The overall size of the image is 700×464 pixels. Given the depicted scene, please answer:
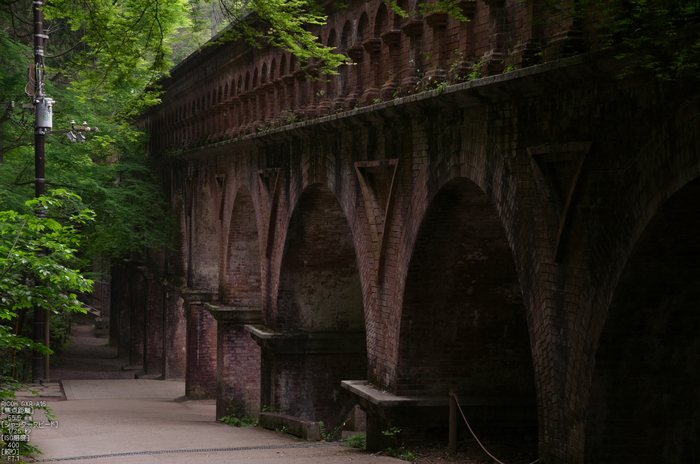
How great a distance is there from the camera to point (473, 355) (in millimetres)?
10562

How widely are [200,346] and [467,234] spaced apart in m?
13.5

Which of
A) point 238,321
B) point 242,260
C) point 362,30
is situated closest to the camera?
point 362,30

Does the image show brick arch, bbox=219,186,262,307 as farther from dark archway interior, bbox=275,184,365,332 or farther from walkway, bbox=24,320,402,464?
Result: dark archway interior, bbox=275,184,365,332

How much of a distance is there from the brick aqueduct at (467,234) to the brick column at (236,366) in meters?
0.05

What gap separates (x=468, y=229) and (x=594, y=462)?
11.5 ft

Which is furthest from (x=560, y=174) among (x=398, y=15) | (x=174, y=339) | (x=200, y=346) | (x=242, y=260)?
(x=174, y=339)

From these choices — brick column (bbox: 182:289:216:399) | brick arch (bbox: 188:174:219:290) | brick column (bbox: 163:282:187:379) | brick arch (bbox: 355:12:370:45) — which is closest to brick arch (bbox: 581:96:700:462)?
brick arch (bbox: 355:12:370:45)

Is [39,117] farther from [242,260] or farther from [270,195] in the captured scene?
[242,260]

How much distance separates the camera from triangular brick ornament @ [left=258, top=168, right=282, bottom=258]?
1577 cm

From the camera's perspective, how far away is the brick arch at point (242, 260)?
19.3 meters

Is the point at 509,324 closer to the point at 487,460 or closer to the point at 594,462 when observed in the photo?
the point at 487,460

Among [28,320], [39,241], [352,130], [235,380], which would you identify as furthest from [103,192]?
[39,241]

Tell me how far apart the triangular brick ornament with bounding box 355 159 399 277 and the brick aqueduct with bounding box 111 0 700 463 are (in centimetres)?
4

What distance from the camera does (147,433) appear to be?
15.6 m
